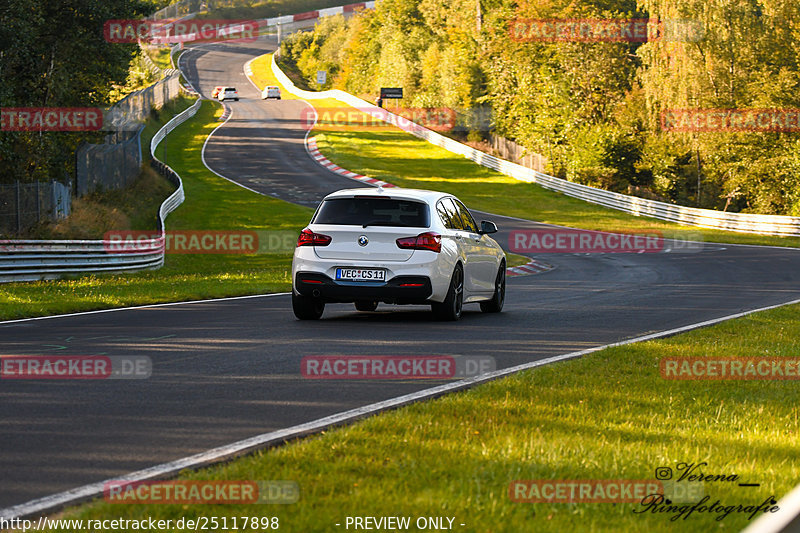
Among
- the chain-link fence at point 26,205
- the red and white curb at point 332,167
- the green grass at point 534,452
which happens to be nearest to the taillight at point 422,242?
the green grass at point 534,452

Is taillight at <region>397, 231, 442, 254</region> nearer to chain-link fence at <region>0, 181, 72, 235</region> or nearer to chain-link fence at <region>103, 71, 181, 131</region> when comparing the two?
chain-link fence at <region>0, 181, 72, 235</region>

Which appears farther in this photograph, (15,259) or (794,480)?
(15,259)

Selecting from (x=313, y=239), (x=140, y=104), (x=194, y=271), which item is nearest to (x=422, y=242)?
(x=313, y=239)

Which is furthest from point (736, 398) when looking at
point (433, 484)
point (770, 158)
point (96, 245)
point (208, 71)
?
point (208, 71)

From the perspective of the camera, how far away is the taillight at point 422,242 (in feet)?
42.3

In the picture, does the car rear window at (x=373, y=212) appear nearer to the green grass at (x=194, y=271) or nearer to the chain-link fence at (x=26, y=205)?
the green grass at (x=194, y=271)

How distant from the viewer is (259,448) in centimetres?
603

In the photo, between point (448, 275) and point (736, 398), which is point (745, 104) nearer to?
point (448, 275)

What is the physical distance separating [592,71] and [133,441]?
67.1 meters

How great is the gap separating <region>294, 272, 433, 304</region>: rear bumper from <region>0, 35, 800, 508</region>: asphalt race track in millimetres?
398

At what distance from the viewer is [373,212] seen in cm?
1327

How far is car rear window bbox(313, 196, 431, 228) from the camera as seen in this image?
13.2m

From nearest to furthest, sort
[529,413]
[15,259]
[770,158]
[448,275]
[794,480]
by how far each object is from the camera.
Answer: [794,480], [529,413], [448,275], [15,259], [770,158]

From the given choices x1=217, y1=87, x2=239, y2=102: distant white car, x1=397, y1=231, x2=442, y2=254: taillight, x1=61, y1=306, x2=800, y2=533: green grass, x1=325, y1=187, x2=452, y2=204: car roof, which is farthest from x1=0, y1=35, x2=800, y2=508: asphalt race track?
x1=217, y1=87, x2=239, y2=102: distant white car
